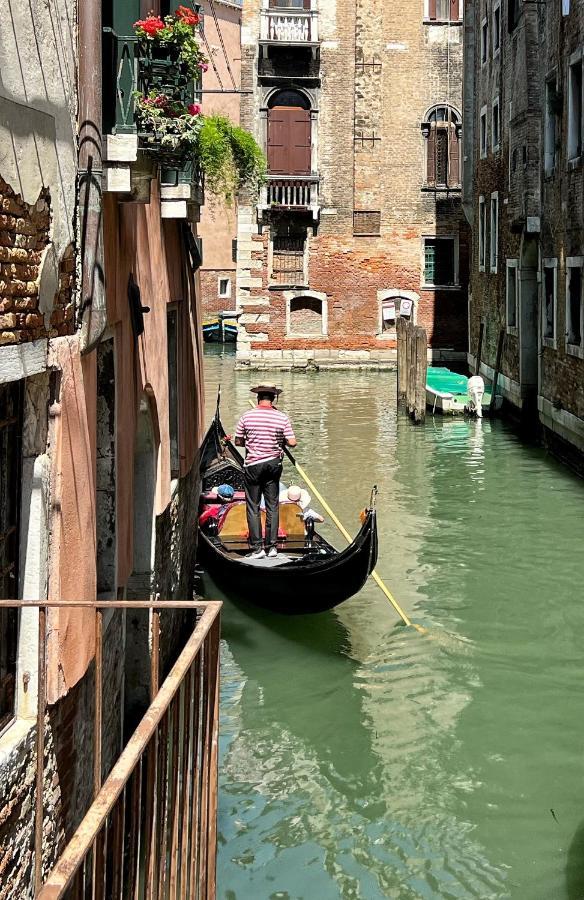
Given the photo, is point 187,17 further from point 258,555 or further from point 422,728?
point 258,555

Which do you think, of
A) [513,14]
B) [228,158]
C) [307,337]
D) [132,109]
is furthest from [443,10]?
[132,109]

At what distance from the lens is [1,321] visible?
2779 mm

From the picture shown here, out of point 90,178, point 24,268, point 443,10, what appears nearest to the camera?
point 24,268

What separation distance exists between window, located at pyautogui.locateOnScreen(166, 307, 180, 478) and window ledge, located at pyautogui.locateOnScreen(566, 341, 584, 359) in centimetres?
598

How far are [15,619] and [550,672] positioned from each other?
13.2 ft

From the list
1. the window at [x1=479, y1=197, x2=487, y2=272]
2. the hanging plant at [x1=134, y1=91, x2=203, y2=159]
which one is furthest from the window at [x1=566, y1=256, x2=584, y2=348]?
the hanging plant at [x1=134, y1=91, x2=203, y2=159]

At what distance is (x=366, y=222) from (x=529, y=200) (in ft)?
28.9

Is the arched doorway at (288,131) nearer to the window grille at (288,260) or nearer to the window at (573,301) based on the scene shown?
the window grille at (288,260)

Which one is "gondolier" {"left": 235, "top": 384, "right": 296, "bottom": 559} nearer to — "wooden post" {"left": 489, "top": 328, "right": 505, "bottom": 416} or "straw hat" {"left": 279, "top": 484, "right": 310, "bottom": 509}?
"straw hat" {"left": 279, "top": 484, "right": 310, "bottom": 509}

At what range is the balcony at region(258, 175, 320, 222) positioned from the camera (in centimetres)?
2270

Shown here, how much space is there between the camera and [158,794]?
7.54 feet

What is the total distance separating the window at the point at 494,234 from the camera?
18203 millimetres

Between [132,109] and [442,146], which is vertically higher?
[442,146]

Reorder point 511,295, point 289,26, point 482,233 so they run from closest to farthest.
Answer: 1. point 511,295
2. point 482,233
3. point 289,26
